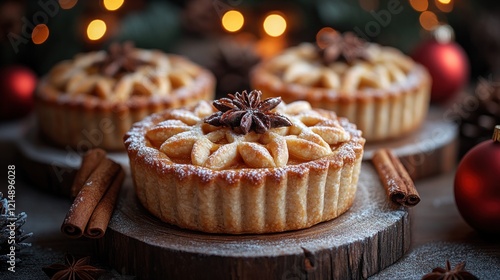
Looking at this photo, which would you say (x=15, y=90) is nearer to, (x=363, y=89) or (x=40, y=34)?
(x=40, y=34)

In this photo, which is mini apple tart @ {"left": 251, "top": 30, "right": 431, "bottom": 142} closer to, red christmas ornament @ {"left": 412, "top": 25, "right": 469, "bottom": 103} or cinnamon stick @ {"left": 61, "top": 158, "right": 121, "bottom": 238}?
red christmas ornament @ {"left": 412, "top": 25, "right": 469, "bottom": 103}

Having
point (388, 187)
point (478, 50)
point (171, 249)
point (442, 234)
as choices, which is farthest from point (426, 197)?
point (478, 50)

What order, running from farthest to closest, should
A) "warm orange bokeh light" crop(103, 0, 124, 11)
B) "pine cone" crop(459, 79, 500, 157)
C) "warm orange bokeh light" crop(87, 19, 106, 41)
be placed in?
"warm orange bokeh light" crop(103, 0, 124, 11) < "warm orange bokeh light" crop(87, 19, 106, 41) < "pine cone" crop(459, 79, 500, 157)

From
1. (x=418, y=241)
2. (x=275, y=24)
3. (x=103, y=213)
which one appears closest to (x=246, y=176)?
(x=103, y=213)

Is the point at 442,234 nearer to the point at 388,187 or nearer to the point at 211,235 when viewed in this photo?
the point at 388,187

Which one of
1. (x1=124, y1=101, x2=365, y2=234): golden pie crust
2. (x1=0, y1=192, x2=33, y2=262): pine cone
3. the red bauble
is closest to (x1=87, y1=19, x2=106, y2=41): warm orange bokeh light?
the red bauble
